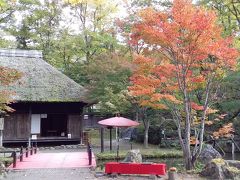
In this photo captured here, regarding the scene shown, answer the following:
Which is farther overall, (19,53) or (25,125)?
(19,53)

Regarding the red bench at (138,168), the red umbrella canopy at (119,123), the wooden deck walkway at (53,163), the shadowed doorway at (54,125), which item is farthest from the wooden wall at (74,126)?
the red bench at (138,168)

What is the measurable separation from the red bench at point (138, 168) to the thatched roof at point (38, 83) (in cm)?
1263

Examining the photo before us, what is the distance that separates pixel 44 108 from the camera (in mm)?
24672

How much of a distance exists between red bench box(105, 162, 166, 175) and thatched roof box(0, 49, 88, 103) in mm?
12626

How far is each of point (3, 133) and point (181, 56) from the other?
1554cm

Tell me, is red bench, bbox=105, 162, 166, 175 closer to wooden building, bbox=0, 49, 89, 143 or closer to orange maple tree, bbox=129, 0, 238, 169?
orange maple tree, bbox=129, 0, 238, 169

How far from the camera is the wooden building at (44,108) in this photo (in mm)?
23812

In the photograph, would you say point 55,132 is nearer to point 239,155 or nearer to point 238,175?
point 239,155

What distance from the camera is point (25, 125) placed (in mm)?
24125

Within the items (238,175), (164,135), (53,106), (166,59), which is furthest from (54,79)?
(238,175)

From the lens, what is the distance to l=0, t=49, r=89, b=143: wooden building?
938 inches

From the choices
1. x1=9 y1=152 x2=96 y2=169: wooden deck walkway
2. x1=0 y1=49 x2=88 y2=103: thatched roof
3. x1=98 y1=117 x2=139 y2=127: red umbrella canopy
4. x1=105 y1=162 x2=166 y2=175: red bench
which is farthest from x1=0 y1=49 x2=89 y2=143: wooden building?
x1=105 y1=162 x2=166 y2=175: red bench

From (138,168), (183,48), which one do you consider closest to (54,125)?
(138,168)

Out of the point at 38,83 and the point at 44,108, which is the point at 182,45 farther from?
the point at 38,83
